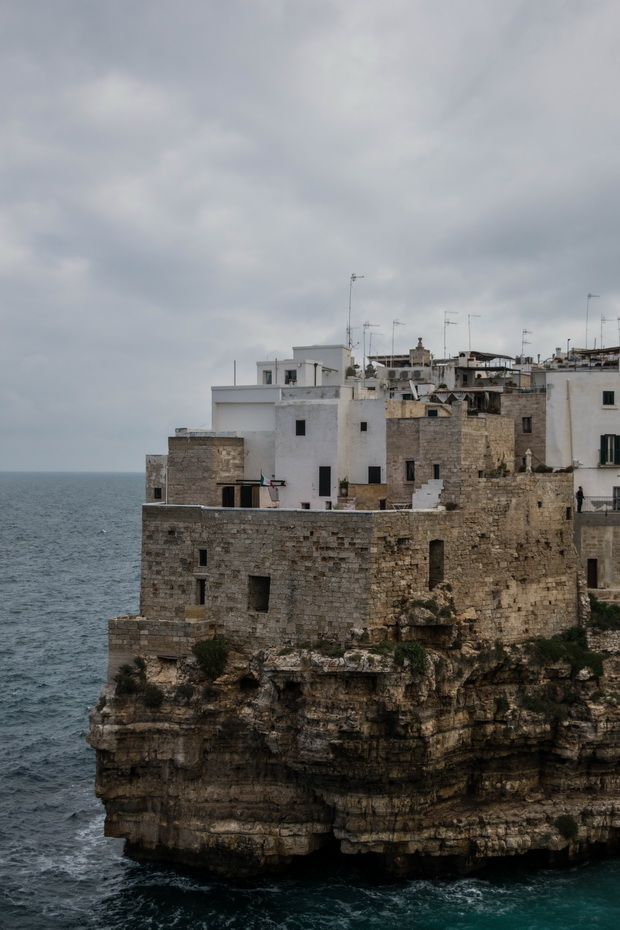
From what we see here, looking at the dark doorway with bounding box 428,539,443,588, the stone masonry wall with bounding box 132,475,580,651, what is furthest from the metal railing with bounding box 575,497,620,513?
the dark doorway with bounding box 428,539,443,588

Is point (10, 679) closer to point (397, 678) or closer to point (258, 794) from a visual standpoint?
point (258, 794)

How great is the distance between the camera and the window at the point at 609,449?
3938 cm

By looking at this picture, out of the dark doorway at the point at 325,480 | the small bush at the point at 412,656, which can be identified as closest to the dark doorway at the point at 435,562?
the small bush at the point at 412,656

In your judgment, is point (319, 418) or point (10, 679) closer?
point (319, 418)

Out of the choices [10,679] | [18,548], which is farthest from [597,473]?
[18,548]

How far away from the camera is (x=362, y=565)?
3103 cm

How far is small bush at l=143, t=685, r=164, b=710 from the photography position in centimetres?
3241

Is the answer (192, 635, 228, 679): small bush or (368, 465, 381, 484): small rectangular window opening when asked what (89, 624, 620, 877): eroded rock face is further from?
(368, 465, 381, 484): small rectangular window opening

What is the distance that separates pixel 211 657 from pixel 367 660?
205 inches

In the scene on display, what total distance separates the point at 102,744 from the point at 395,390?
1995 cm

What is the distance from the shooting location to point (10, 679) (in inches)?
2051

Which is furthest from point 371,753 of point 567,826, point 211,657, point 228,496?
point 228,496

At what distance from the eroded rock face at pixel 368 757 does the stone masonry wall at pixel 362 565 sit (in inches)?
36.7

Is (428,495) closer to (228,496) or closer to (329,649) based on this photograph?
(329,649)
